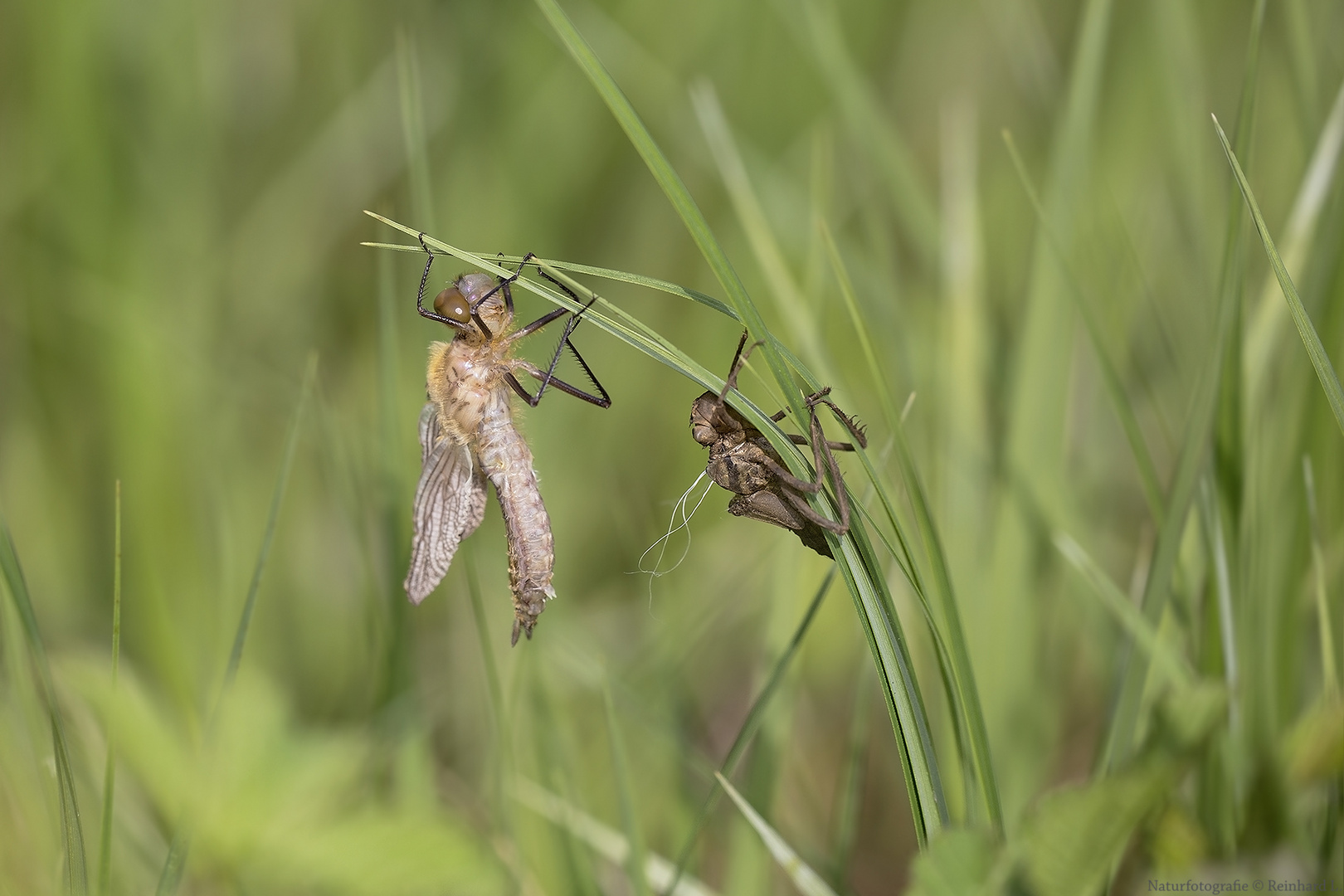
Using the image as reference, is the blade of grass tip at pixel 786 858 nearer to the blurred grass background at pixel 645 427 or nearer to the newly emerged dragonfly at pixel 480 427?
the blurred grass background at pixel 645 427

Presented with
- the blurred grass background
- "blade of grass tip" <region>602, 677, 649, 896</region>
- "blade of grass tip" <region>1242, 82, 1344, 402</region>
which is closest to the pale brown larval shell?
the blurred grass background

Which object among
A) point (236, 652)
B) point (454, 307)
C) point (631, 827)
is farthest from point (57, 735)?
point (454, 307)

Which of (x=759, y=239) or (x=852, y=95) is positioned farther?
(x=852, y=95)

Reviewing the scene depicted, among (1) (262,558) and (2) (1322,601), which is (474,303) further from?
(2) (1322,601)

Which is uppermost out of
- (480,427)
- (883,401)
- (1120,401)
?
(883,401)

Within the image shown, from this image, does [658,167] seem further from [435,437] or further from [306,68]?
[306,68]

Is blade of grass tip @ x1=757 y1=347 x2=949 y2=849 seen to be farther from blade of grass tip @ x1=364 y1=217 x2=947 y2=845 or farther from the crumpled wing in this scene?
the crumpled wing

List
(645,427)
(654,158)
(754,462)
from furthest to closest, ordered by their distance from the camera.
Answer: (645,427) < (754,462) < (654,158)
